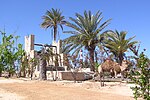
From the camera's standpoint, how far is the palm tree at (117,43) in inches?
1238

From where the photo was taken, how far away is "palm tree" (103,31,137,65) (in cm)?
3145

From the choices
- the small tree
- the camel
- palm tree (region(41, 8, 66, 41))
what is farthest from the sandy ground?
palm tree (region(41, 8, 66, 41))

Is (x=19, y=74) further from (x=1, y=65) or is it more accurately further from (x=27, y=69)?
(x=1, y=65)

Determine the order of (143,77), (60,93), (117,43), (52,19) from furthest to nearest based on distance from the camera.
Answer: (52,19)
(117,43)
(60,93)
(143,77)

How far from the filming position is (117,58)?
3441 centimetres

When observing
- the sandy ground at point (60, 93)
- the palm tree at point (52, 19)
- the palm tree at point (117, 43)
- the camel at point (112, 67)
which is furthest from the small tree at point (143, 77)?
the palm tree at point (52, 19)

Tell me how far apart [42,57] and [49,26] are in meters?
22.8

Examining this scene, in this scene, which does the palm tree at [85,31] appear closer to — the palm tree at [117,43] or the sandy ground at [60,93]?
the palm tree at [117,43]

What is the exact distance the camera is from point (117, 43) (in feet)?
105

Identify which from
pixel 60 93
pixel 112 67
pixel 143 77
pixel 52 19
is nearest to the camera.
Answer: pixel 143 77

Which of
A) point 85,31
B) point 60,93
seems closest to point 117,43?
point 85,31

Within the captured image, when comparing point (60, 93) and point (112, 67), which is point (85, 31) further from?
point (60, 93)

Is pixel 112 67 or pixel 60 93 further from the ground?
pixel 112 67

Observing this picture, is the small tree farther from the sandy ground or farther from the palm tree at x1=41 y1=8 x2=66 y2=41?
the palm tree at x1=41 y1=8 x2=66 y2=41
